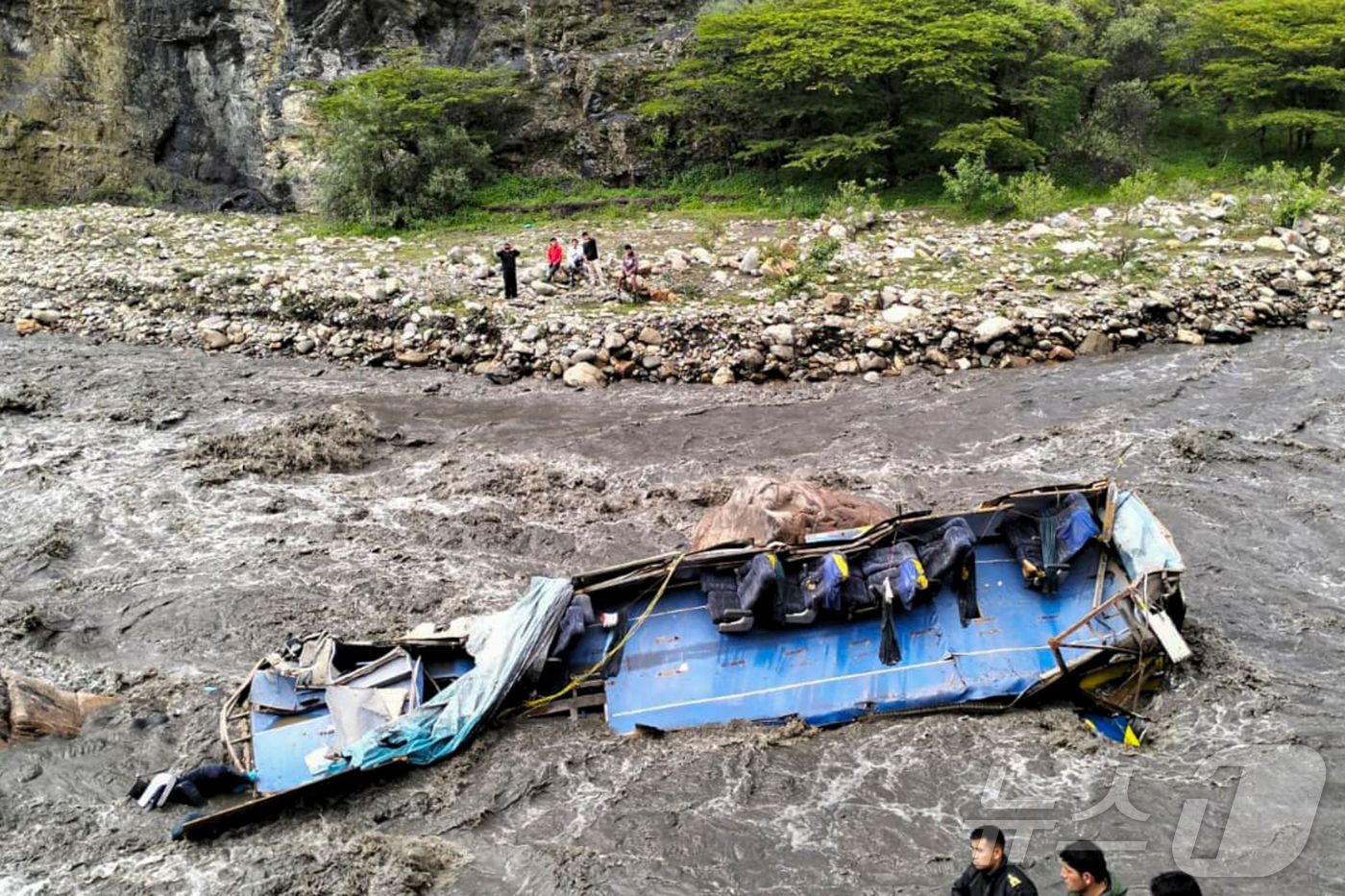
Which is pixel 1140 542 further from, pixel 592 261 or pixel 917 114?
pixel 917 114

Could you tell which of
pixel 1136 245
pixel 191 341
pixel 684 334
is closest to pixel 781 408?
→ pixel 684 334

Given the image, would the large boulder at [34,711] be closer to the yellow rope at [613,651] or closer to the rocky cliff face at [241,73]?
the yellow rope at [613,651]

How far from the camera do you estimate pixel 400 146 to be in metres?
26.5

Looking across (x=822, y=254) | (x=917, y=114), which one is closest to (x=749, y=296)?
(x=822, y=254)

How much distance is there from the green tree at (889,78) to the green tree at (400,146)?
5.50 metres

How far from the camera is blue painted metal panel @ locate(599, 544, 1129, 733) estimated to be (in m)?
8.50

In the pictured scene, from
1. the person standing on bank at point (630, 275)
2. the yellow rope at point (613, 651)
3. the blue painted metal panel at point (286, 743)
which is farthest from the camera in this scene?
the person standing on bank at point (630, 275)

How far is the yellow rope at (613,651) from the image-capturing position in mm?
8734

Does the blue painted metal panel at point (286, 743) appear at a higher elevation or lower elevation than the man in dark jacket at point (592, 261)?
lower

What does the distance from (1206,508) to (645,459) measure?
7410mm

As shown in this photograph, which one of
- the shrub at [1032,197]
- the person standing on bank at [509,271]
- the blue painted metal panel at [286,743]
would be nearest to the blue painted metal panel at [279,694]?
the blue painted metal panel at [286,743]

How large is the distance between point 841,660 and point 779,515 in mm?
1911

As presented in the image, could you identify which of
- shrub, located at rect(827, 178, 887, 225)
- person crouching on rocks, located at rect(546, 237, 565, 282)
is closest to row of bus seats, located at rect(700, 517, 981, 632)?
person crouching on rocks, located at rect(546, 237, 565, 282)

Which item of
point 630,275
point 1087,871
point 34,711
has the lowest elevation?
point 34,711
